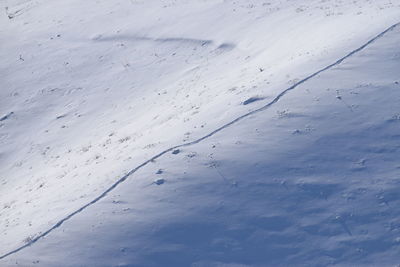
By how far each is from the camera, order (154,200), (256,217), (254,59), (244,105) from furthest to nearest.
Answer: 1. (254,59)
2. (244,105)
3. (154,200)
4. (256,217)

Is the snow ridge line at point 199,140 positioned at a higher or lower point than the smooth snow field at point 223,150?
higher

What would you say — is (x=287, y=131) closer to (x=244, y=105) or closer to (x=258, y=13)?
(x=244, y=105)

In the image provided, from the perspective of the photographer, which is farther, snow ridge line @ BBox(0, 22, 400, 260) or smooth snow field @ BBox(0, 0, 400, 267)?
snow ridge line @ BBox(0, 22, 400, 260)

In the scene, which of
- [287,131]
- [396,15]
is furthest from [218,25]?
[287,131]

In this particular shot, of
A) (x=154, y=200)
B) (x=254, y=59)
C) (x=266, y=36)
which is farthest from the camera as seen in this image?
(x=266, y=36)

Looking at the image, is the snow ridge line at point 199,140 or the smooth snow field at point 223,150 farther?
the snow ridge line at point 199,140

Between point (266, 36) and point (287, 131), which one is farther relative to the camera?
point (266, 36)

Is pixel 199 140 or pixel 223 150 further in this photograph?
pixel 199 140

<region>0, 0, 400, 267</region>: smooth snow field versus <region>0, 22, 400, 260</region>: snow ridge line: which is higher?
<region>0, 22, 400, 260</region>: snow ridge line
